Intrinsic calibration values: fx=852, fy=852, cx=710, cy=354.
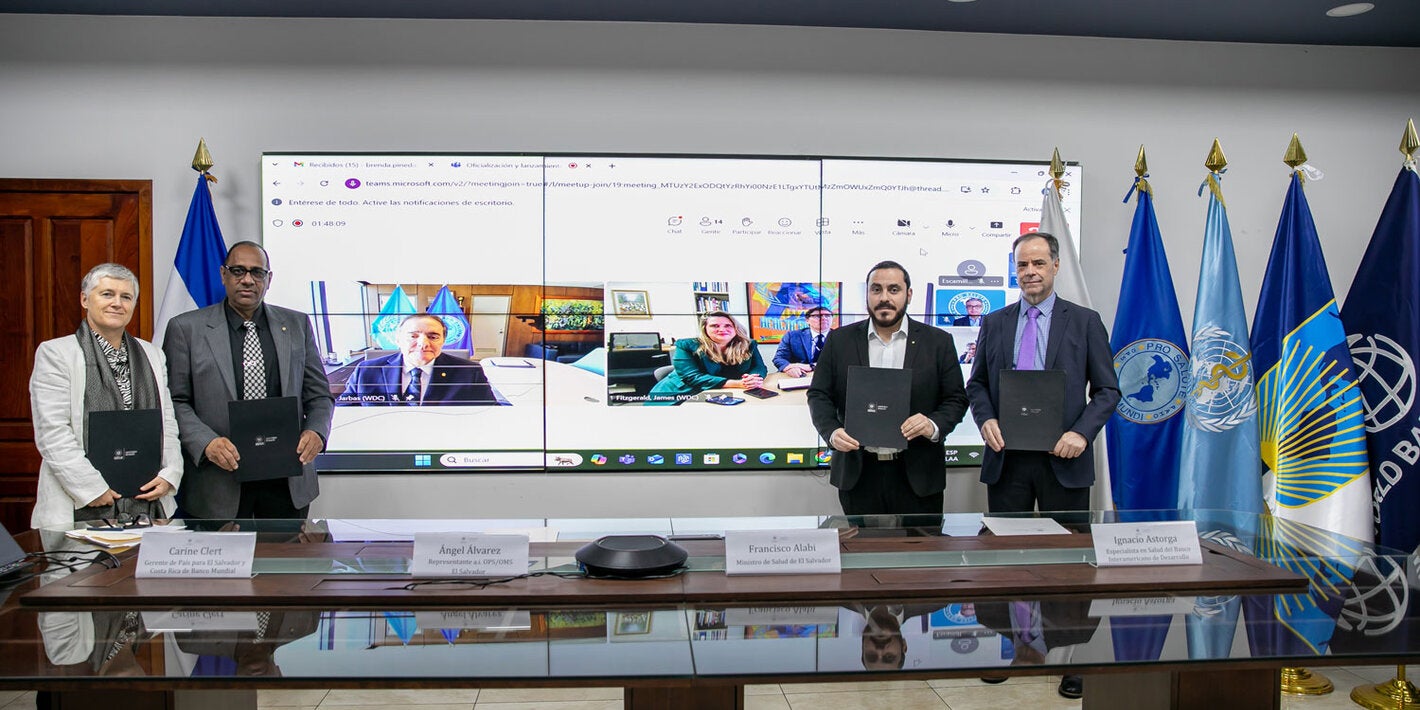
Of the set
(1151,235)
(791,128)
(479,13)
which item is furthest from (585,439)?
(1151,235)

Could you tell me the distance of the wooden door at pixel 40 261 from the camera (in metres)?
3.70

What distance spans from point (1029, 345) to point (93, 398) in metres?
3.05

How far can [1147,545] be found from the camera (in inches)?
66.5

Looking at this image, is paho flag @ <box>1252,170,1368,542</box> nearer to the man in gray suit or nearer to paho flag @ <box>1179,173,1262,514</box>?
paho flag @ <box>1179,173,1262,514</box>

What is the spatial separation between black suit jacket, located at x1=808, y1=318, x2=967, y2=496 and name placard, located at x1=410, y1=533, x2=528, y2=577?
159 centimetres

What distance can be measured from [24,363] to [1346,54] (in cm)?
622

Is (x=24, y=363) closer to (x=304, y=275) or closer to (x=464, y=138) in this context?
(x=304, y=275)

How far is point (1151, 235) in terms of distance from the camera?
3693 mm

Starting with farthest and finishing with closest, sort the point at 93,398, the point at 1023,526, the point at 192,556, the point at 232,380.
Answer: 1. the point at 232,380
2. the point at 93,398
3. the point at 1023,526
4. the point at 192,556

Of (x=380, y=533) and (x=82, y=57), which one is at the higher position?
(x=82, y=57)

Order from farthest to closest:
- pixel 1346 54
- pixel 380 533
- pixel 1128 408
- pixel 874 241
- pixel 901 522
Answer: pixel 1346 54, pixel 874 241, pixel 1128 408, pixel 901 522, pixel 380 533

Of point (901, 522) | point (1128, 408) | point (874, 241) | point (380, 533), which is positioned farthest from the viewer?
point (874, 241)

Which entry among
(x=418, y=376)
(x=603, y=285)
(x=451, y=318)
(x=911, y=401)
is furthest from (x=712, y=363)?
(x=418, y=376)

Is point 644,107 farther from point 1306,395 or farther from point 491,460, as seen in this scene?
point 1306,395
